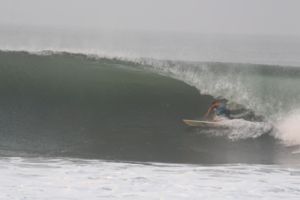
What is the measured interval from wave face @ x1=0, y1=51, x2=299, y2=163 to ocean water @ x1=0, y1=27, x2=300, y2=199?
1.3 inches

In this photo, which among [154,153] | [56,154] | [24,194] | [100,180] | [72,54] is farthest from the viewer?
[72,54]

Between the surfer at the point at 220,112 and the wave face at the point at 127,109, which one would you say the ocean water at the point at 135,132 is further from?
the surfer at the point at 220,112

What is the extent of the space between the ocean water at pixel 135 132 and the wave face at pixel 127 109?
0.03 meters

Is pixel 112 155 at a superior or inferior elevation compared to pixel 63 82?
inferior

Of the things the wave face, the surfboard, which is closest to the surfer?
the surfboard

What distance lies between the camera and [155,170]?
1268cm

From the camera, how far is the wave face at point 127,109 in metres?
15.1

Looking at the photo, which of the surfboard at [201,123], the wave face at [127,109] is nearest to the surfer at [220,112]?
the surfboard at [201,123]

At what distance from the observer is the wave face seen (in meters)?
15.1

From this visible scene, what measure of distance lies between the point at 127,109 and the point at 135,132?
243 centimetres

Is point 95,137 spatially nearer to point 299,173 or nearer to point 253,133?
point 253,133

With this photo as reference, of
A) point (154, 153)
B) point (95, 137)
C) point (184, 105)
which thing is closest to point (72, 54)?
point (184, 105)

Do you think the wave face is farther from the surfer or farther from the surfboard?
the surfer

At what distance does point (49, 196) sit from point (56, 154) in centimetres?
383
